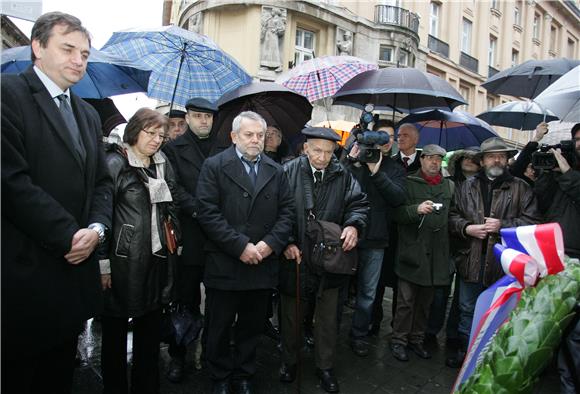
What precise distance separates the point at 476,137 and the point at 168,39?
4.54m

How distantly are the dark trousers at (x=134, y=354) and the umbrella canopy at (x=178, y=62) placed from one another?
7.45ft

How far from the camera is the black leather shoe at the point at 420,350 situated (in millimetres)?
4059

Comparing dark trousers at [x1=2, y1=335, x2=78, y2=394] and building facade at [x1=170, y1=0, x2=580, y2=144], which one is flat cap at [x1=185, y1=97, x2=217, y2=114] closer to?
dark trousers at [x1=2, y1=335, x2=78, y2=394]

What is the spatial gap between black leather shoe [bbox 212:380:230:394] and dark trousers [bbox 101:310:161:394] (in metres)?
0.40

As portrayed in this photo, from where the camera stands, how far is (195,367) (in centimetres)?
360

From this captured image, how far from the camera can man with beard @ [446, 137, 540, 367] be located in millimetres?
3754

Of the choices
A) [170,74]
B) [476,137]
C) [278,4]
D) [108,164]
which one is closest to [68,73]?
[108,164]

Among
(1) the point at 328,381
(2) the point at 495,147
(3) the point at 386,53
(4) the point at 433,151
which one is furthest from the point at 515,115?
(3) the point at 386,53

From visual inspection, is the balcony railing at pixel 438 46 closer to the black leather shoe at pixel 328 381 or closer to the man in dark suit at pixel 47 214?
the black leather shoe at pixel 328 381

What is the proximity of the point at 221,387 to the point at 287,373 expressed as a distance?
608 millimetres

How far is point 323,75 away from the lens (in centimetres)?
544

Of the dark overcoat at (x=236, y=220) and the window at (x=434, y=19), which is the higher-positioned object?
the window at (x=434, y=19)

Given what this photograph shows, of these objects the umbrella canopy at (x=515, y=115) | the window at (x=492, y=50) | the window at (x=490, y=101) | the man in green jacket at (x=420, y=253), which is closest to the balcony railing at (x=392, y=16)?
the window at (x=490, y=101)

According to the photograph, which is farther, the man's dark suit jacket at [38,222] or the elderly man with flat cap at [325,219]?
the elderly man with flat cap at [325,219]
